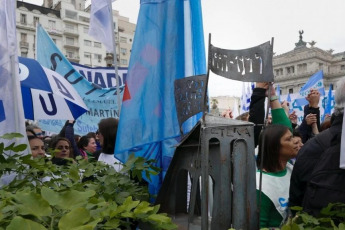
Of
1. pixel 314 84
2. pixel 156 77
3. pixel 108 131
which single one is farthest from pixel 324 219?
pixel 314 84

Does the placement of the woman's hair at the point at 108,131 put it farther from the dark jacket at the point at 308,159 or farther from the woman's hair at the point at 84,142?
the dark jacket at the point at 308,159

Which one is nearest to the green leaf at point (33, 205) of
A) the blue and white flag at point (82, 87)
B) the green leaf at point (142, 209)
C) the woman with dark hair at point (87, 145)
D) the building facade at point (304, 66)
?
the green leaf at point (142, 209)

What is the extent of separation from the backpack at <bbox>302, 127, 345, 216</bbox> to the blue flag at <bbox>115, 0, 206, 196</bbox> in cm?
92

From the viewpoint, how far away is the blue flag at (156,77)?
7.54 ft

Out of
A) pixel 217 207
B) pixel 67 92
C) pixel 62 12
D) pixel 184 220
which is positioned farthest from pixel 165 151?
pixel 62 12

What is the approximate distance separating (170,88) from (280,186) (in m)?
0.91

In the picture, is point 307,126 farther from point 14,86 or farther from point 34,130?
point 34,130

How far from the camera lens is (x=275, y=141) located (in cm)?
241

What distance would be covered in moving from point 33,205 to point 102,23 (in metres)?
3.57

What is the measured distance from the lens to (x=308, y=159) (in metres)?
1.72

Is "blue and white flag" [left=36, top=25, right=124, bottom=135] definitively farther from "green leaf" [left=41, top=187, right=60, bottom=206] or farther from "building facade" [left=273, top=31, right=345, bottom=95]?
"building facade" [left=273, top=31, right=345, bottom=95]

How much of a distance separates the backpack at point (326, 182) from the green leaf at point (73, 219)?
1025 mm

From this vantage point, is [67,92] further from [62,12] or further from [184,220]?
[62,12]

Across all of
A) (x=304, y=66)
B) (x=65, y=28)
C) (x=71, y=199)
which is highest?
(x=65, y=28)
